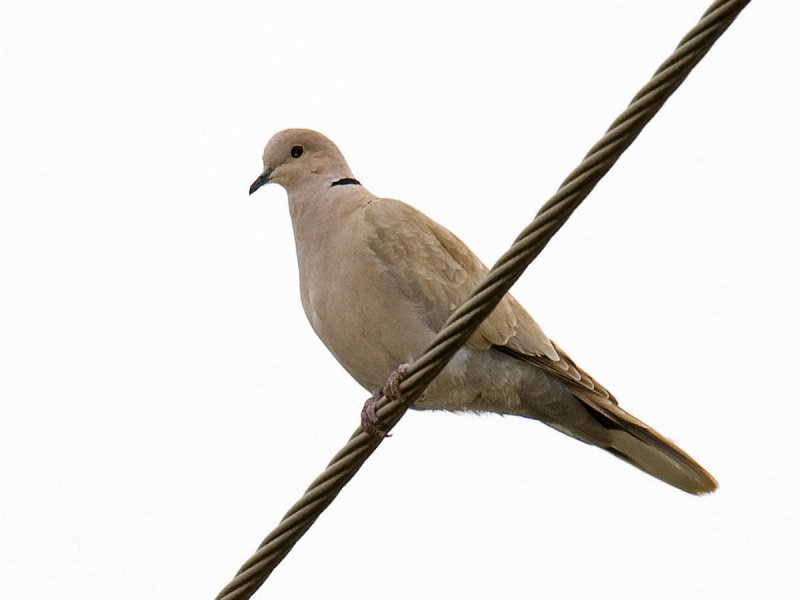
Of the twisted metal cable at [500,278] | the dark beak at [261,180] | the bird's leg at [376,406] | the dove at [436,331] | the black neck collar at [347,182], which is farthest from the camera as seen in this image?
the dark beak at [261,180]

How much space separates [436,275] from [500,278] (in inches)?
60.4

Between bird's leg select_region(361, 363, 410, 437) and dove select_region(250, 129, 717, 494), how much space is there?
302 mm

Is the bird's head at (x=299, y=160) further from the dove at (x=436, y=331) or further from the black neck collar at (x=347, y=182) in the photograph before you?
the dove at (x=436, y=331)

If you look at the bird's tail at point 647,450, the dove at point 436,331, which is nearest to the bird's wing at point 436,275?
the dove at point 436,331

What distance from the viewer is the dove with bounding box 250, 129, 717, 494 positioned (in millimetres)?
3932

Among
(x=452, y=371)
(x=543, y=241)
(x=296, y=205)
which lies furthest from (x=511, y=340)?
(x=543, y=241)

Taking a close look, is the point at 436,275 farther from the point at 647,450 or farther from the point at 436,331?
the point at 647,450

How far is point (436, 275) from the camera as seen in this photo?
13.3 feet

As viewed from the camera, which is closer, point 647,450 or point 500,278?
point 500,278

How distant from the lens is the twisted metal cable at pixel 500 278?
7.31ft

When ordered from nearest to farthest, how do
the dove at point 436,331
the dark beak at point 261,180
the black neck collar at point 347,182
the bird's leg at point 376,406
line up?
the bird's leg at point 376,406 < the dove at point 436,331 < the black neck collar at point 347,182 < the dark beak at point 261,180

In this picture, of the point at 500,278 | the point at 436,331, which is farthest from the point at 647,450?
the point at 500,278

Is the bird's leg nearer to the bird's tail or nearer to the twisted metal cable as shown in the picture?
the twisted metal cable

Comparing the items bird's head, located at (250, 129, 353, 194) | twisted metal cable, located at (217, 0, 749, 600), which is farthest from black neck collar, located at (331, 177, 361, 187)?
twisted metal cable, located at (217, 0, 749, 600)
